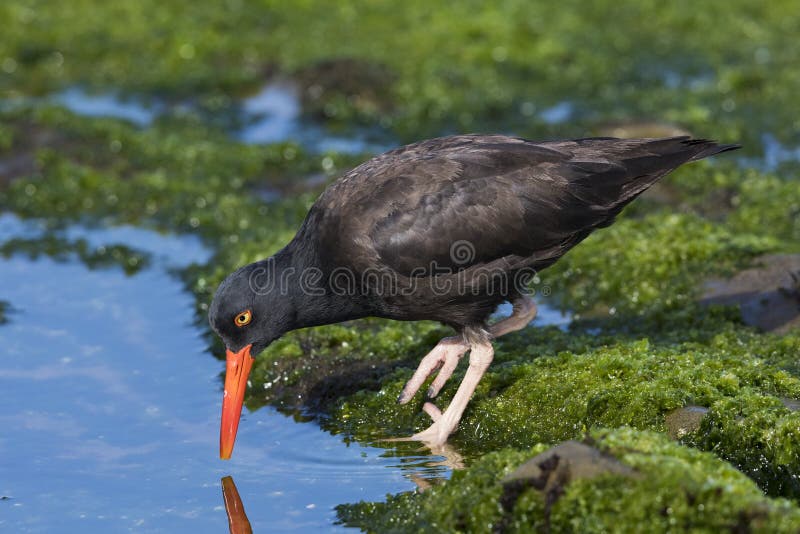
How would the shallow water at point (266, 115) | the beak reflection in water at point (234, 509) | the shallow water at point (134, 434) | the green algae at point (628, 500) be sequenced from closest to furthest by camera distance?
1. the green algae at point (628, 500)
2. the beak reflection in water at point (234, 509)
3. the shallow water at point (134, 434)
4. the shallow water at point (266, 115)

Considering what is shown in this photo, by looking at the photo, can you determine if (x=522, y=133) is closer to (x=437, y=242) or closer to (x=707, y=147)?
(x=707, y=147)

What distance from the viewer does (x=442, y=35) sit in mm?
13453

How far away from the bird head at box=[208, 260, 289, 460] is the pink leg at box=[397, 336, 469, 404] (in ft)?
2.83

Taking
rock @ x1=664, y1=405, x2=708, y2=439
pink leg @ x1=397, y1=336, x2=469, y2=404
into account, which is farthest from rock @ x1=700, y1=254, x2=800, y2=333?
pink leg @ x1=397, y1=336, x2=469, y2=404

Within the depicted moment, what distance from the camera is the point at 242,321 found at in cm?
652

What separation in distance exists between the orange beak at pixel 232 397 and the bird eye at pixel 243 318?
0.58 ft

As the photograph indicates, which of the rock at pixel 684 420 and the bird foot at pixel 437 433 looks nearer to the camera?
the rock at pixel 684 420

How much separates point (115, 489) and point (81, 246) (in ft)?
13.8

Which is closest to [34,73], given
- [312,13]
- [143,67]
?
[143,67]

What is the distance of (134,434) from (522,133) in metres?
5.94

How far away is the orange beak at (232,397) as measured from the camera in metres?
6.26

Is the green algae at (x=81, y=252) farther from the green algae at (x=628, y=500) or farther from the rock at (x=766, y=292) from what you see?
the green algae at (x=628, y=500)

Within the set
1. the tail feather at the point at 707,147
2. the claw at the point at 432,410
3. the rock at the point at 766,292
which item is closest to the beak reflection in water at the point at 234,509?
the claw at the point at 432,410

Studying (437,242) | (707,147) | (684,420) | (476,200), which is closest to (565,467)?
(684,420)
